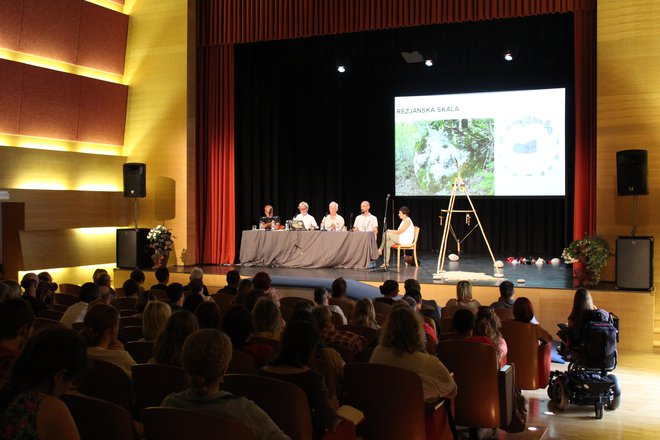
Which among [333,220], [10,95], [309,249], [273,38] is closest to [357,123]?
[333,220]

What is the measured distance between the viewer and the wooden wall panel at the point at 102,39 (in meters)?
11.5

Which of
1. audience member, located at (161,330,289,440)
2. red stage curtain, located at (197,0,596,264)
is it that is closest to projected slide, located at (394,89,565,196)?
red stage curtain, located at (197,0,596,264)

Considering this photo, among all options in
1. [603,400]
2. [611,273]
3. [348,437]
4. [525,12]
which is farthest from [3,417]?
[525,12]

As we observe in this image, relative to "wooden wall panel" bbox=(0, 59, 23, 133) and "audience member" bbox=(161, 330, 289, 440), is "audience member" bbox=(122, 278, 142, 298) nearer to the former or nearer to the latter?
"audience member" bbox=(161, 330, 289, 440)

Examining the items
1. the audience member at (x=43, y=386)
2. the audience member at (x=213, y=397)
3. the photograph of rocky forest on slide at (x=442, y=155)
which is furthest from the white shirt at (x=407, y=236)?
the audience member at (x=43, y=386)

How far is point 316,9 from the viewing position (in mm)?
11008

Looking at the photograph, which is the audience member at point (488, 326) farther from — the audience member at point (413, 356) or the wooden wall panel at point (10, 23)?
the wooden wall panel at point (10, 23)

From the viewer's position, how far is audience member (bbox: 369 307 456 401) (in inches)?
142

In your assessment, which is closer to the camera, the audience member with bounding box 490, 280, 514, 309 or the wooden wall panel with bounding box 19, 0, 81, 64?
the audience member with bounding box 490, 280, 514, 309

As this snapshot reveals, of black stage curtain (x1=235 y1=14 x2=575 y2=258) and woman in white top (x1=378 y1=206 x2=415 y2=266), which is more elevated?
black stage curtain (x1=235 y1=14 x2=575 y2=258)

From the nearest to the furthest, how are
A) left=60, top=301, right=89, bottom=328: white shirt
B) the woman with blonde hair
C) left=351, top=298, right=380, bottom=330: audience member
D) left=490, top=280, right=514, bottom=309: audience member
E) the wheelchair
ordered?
the woman with blonde hair, left=351, top=298, right=380, bottom=330: audience member, left=60, top=301, right=89, bottom=328: white shirt, the wheelchair, left=490, top=280, right=514, bottom=309: audience member

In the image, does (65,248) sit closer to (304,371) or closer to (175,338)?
(175,338)

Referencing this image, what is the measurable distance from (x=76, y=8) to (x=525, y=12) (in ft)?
22.6

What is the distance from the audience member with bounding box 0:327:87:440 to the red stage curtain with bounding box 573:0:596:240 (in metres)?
8.50
